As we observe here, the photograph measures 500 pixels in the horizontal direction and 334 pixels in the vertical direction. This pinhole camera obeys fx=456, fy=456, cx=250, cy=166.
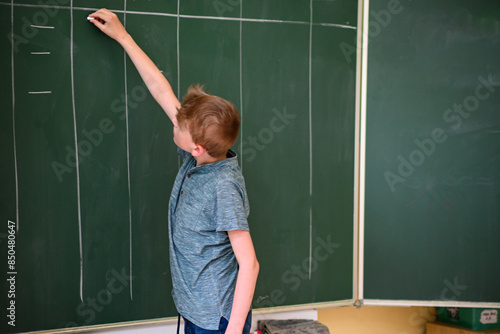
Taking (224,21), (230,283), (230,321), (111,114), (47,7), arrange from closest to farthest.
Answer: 1. (230,321)
2. (230,283)
3. (47,7)
4. (111,114)
5. (224,21)

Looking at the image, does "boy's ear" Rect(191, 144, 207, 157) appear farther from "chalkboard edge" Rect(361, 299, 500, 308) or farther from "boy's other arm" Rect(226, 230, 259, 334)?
"chalkboard edge" Rect(361, 299, 500, 308)

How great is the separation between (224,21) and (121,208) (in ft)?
3.12

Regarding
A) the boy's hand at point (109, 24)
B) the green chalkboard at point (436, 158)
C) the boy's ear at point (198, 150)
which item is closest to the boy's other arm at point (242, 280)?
the boy's ear at point (198, 150)

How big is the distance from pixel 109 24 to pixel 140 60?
0.60 ft

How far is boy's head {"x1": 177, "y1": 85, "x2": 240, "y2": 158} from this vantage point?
1.43 m

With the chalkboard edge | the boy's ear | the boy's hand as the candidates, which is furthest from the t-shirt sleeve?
the chalkboard edge

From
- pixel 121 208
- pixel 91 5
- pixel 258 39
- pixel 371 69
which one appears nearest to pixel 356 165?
pixel 371 69

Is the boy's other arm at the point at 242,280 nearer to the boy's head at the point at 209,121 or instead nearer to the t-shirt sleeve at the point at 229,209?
the t-shirt sleeve at the point at 229,209

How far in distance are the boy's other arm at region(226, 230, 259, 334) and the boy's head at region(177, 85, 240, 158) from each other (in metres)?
0.30

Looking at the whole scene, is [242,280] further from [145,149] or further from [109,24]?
[109,24]

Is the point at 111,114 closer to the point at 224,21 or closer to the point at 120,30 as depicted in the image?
the point at 120,30

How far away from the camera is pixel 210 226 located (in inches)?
59.1

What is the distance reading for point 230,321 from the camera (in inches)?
56.2

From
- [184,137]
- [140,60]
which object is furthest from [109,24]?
[184,137]
